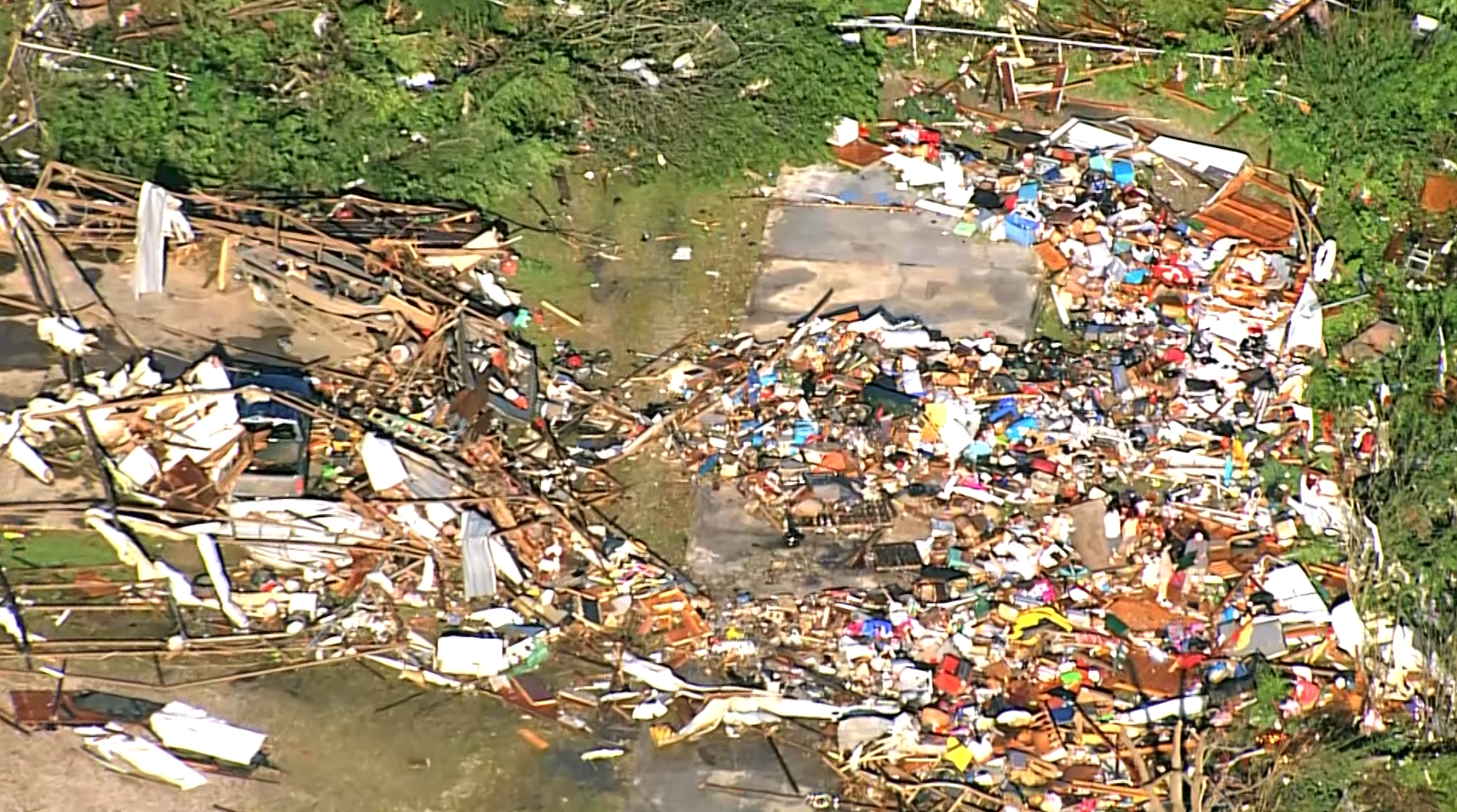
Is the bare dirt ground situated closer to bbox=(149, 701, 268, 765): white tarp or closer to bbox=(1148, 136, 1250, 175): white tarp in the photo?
bbox=(149, 701, 268, 765): white tarp

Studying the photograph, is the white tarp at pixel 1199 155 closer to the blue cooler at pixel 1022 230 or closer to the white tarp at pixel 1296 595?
the blue cooler at pixel 1022 230

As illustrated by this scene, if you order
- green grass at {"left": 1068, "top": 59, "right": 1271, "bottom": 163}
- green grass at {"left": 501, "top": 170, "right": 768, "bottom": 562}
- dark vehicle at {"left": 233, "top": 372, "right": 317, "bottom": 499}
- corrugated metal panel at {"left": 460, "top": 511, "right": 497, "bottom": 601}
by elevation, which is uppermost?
green grass at {"left": 1068, "top": 59, "right": 1271, "bottom": 163}

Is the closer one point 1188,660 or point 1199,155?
point 1188,660

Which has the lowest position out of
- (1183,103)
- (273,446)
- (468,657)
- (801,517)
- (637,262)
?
(468,657)

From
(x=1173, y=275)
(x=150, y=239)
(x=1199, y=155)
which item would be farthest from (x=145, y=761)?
(x=1199, y=155)

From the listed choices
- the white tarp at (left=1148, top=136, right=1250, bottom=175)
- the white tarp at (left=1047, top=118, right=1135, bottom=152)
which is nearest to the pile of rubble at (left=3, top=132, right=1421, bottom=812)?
the white tarp at (left=1148, top=136, right=1250, bottom=175)

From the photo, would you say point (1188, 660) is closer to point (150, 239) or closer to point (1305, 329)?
point (1305, 329)
